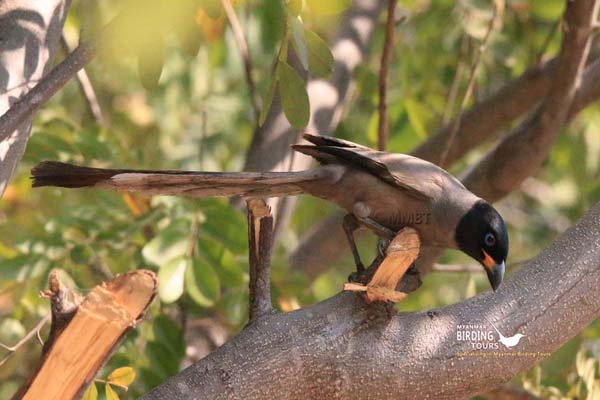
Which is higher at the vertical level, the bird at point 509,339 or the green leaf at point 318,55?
the green leaf at point 318,55

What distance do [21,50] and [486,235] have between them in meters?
1.50

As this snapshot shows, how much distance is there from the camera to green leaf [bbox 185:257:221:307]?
3.50 metres

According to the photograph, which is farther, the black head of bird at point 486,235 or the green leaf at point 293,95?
the black head of bird at point 486,235

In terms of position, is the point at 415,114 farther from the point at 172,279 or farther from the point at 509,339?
the point at 509,339

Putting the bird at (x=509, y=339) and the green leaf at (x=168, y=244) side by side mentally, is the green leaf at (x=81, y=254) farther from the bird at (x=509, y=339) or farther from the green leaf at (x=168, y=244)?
the bird at (x=509, y=339)

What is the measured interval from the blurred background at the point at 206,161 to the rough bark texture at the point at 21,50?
10cm

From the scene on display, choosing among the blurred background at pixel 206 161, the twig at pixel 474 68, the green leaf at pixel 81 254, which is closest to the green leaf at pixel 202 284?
the blurred background at pixel 206 161

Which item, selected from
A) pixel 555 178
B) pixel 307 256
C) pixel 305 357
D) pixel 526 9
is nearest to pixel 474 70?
pixel 526 9

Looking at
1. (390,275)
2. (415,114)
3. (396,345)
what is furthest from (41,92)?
(415,114)

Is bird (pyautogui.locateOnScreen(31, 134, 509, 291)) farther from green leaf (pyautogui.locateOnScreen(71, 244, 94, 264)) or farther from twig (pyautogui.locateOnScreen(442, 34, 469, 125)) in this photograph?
twig (pyautogui.locateOnScreen(442, 34, 469, 125))

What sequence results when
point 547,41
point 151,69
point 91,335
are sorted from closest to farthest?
1. point 91,335
2. point 151,69
3. point 547,41

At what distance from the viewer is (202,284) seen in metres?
3.52

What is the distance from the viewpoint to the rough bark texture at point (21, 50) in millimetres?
2748

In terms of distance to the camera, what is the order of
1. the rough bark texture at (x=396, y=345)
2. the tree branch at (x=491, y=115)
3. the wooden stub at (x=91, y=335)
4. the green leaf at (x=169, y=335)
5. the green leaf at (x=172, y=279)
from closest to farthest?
the wooden stub at (x=91, y=335), the rough bark texture at (x=396, y=345), the green leaf at (x=172, y=279), the green leaf at (x=169, y=335), the tree branch at (x=491, y=115)
